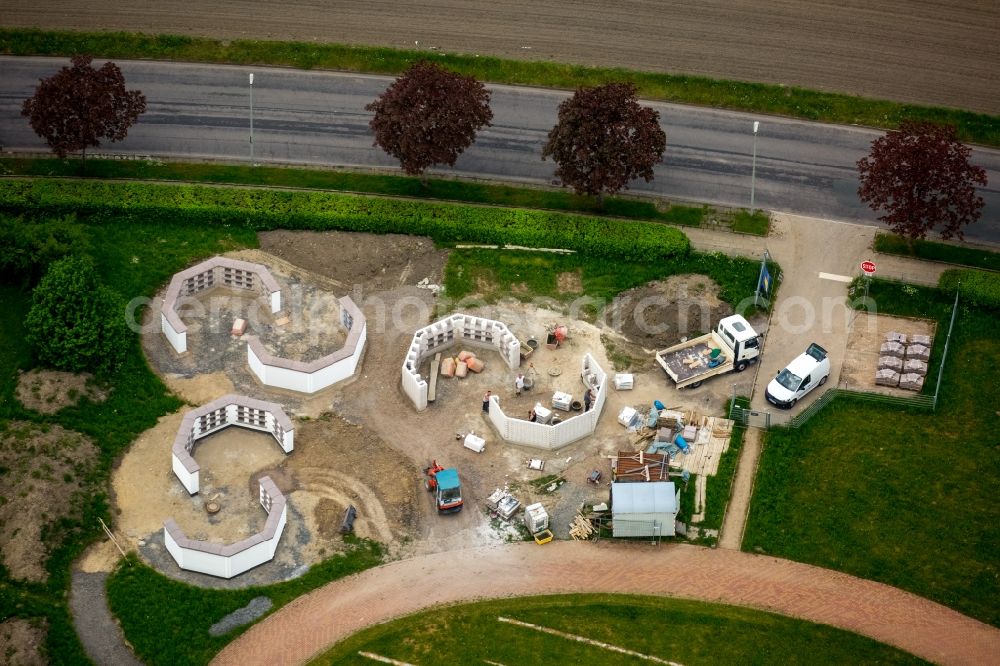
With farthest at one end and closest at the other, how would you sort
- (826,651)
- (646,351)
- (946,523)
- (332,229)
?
(332,229) → (646,351) → (946,523) → (826,651)

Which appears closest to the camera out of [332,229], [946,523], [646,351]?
[946,523]

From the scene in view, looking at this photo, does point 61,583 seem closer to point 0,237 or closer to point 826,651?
point 0,237

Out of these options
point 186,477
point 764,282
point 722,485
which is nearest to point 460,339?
point 722,485

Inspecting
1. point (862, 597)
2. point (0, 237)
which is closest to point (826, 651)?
point (862, 597)

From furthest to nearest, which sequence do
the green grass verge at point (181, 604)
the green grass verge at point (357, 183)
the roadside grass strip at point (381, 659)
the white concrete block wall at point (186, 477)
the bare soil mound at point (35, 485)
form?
the green grass verge at point (357, 183) < the white concrete block wall at point (186, 477) < the bare soil mound at point (35, 485) < the roadside grass strip at point (381, 659) < the green grass verge at point (181, 604)

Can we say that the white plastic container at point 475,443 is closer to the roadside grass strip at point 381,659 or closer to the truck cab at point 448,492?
the truck cab at point 448,492

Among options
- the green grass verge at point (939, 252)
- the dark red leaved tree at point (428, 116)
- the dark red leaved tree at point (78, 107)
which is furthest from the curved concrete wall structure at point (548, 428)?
the dark red leaved tree at point (78, 107)
